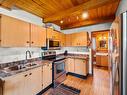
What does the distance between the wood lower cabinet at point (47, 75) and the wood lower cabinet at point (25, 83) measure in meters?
0.18

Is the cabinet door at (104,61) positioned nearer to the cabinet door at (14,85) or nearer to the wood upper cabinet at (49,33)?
the wood upper cabinet at (49,33)

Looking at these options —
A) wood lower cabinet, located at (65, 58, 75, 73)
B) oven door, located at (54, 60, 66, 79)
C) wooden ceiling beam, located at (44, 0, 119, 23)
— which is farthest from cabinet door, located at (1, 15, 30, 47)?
wood lower cabinet, located at (65, 58, 75, 73)

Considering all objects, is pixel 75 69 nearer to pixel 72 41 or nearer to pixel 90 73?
pixel 90 73

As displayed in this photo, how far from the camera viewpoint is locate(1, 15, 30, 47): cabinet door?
1840 mm

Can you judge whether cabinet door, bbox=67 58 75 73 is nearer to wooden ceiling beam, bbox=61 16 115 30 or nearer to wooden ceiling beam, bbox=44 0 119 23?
wooden ceiling beam, bbox=61 16 115 30

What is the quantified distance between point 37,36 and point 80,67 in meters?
2.35

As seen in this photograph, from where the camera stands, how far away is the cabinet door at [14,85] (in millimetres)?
1610

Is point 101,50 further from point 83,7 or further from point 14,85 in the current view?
point 14,85

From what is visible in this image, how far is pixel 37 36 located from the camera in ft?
8.95

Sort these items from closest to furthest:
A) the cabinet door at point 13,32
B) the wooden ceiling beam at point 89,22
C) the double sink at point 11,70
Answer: the double sink at point 11,70 < the cabinet door at point 13,32 < the wooden ceiling beam at point 89,22

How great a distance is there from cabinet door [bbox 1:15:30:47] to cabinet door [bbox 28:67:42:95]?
77cm

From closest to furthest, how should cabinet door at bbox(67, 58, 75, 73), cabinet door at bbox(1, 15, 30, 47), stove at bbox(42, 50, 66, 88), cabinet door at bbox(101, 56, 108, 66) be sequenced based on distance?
1. cabinet door at bbox(1, 15, 30, 47)
2. stove at bbox(42, 50, 66, 88)
3. cabinet door at bbox(67, 58, 75, 73)
4. cabinet door at bbox(101, 56, 108, 66)

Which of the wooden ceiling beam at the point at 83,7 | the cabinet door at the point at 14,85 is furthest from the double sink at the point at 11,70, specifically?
the wooden ceiling beam at the point at 83,7

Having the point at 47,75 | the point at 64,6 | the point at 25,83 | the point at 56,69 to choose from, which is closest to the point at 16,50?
the point at 25,83
